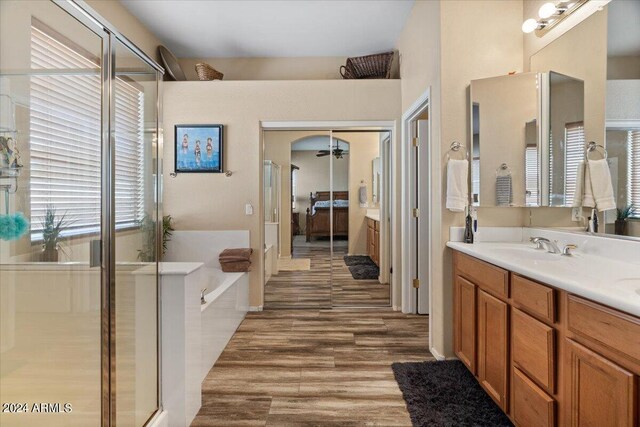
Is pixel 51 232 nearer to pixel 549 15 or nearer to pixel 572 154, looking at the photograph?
pixel 572 154

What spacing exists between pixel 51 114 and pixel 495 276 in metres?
2.27

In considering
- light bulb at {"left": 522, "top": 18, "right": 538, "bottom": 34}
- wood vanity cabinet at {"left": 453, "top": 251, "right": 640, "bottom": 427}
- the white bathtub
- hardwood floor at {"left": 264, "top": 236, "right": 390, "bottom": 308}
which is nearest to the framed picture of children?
hardwood floor at {"left": 264, "top": 236, "right": 390, "bottom": 308}

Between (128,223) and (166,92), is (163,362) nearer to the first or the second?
(128,223)

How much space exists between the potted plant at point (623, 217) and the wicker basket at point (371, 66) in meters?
2.77

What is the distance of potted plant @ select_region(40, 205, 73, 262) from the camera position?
1.46m

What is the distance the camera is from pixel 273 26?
144 inches

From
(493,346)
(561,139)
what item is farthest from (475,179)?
(493,346)

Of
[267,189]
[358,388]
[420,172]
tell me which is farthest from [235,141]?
[358,388]

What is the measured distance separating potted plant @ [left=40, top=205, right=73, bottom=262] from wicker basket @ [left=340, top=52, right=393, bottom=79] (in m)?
3.38

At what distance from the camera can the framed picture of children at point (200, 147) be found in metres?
3.96

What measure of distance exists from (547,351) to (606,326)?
1.27 ft

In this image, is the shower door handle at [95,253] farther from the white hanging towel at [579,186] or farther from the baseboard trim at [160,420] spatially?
the white hanging towel at [579,186]

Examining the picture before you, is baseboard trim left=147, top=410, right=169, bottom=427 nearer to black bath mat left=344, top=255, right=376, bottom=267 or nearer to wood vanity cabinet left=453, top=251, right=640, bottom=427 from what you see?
wood vanity cabinet left=453, top=251, right=640, bottom=427

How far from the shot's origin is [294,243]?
429 cm
